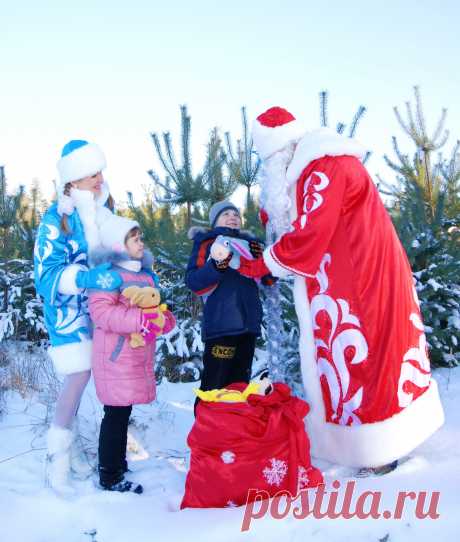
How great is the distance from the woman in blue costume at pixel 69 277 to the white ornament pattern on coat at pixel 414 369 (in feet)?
4.89

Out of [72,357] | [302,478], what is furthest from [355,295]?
[72,357]

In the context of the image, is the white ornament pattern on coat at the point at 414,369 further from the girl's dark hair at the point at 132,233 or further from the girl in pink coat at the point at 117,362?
the girl's dark hair at the point at 132,233

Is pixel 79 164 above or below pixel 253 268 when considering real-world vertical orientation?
above

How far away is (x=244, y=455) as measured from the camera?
262 centimetres

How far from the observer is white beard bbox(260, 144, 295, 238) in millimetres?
3047

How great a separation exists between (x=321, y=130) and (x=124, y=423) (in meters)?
1.85

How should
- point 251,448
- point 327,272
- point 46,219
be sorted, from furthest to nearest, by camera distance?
point 46,219 < point 327,272 < point 251,448

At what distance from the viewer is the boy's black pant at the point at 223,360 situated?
128 inches

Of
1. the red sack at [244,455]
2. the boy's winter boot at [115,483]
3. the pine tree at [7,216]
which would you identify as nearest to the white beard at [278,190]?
the red sack at [244,455]

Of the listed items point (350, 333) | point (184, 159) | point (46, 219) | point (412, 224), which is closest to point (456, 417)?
point (350, 333)

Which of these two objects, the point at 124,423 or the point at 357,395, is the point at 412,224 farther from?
the point at 124,423

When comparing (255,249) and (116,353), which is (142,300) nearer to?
(116,353)

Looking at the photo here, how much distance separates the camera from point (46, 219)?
304 cm

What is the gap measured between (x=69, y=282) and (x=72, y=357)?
1.32 feet
